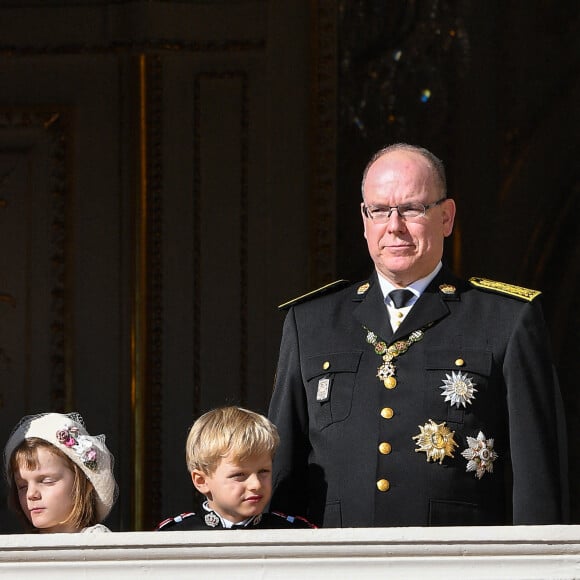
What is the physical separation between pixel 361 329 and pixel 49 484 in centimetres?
62

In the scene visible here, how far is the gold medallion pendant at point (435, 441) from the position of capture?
3398mm

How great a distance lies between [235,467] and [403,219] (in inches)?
20.3

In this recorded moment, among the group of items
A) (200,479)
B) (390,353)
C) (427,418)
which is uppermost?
(390,353)

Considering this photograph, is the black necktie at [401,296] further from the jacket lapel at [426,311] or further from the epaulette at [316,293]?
the epaulette at [316,293]

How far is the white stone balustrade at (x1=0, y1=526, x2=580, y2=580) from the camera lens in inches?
118

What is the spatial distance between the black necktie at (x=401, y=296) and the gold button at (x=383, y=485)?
1.05ft

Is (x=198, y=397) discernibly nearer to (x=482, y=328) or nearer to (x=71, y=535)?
(x=482, y=328)

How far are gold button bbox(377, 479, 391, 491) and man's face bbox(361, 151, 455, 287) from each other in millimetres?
365

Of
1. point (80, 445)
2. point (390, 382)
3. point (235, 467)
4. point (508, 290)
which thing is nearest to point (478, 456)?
point (390, 382)

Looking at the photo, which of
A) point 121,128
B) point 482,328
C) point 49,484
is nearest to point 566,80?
point 121,128

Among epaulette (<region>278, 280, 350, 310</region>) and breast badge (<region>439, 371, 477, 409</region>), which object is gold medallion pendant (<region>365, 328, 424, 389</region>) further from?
epaulette (<region>278, 280, 350, 310</region>)

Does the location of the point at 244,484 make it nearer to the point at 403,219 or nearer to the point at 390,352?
the point at 390,352

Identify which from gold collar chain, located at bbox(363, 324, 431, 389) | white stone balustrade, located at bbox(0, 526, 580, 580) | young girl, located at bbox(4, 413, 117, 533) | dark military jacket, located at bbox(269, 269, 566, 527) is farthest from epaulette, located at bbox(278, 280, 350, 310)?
white stone balustrade, located at bbox(0, 526, 580, 580)

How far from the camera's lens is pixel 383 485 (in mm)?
3424
